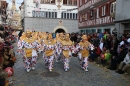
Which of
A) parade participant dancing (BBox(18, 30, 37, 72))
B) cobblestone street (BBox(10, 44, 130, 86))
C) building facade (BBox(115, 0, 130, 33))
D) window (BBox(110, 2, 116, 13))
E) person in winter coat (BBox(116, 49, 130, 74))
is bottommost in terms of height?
cobblestone street (BBox(10, 44, 130, 86))

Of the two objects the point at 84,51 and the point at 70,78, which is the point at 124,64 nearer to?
the point at 84,51

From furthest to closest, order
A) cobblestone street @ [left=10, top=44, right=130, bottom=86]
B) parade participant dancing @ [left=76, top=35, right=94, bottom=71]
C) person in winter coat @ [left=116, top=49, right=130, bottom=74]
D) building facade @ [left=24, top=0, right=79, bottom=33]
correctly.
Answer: building facade @ [left=24, top=0, right=79, bottom=33], parade participant dancing @ [left=76, top=35, right=94, bottom=71], person in winter coat @ [left=116, top=49, right=130, bottom=74], cobblestone street @ [left=10, top=44, right=130, bottom=86]

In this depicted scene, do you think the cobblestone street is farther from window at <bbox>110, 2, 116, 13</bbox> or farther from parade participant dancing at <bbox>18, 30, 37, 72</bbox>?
window at <bbox>110, 2, 116, 13</bbox>

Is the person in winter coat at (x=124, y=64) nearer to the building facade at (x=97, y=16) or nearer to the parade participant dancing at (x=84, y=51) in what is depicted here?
the parade participant dancing at (x=84, y=51)

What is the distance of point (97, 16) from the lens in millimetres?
22984

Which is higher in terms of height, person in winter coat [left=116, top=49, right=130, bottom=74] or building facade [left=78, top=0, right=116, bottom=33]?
building facade [left=78, top=0, right=116, bottom=33]

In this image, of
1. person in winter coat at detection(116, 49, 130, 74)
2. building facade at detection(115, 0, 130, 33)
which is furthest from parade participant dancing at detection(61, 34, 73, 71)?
building facade at detection(115, 0, 130, 33)

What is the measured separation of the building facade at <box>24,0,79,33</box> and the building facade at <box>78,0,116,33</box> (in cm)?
458

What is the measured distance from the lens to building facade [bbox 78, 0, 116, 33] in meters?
19.0

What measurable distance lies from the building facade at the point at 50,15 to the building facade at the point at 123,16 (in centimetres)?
1703

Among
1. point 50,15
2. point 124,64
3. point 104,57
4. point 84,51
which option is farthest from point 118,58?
point 50,15

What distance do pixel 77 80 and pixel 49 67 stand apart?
7.01 ft

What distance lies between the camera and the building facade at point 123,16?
47.8 feet

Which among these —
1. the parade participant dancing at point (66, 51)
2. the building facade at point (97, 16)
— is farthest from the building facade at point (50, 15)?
the parade participant dancing at point (66, 51)
